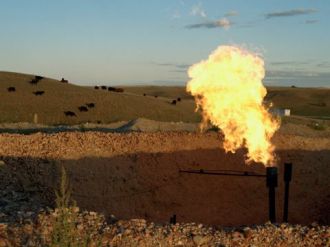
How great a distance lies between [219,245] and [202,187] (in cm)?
1112

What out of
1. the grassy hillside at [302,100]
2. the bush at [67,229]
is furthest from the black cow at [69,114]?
the grassy hillside at [302,100]

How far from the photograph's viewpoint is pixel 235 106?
61.2 ft

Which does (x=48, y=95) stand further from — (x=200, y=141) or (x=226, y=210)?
(x=226, y=210)

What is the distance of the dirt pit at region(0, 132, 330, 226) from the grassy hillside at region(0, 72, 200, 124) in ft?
75.1

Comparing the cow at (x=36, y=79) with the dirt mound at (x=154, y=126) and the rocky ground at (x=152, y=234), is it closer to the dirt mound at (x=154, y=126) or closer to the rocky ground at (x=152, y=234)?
the dirt mound at (x=154, y=126)

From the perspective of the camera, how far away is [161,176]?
20.4 meters

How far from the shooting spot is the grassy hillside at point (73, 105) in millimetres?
48219

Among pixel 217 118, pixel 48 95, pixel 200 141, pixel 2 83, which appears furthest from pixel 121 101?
pixel 217 118

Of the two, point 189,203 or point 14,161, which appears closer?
point 14,161

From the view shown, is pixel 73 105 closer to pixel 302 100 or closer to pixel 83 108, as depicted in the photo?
pixel 83 108

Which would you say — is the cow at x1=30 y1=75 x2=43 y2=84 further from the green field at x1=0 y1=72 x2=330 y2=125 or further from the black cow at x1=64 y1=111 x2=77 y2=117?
the black cow at x1=64 y1=111 x2=77 y2=117

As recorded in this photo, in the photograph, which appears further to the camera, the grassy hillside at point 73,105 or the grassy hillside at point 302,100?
the grassy hillside at point 302,100

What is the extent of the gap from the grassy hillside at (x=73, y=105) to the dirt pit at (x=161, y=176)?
22877mm

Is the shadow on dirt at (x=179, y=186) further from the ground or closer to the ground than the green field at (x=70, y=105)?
closer to the ground
